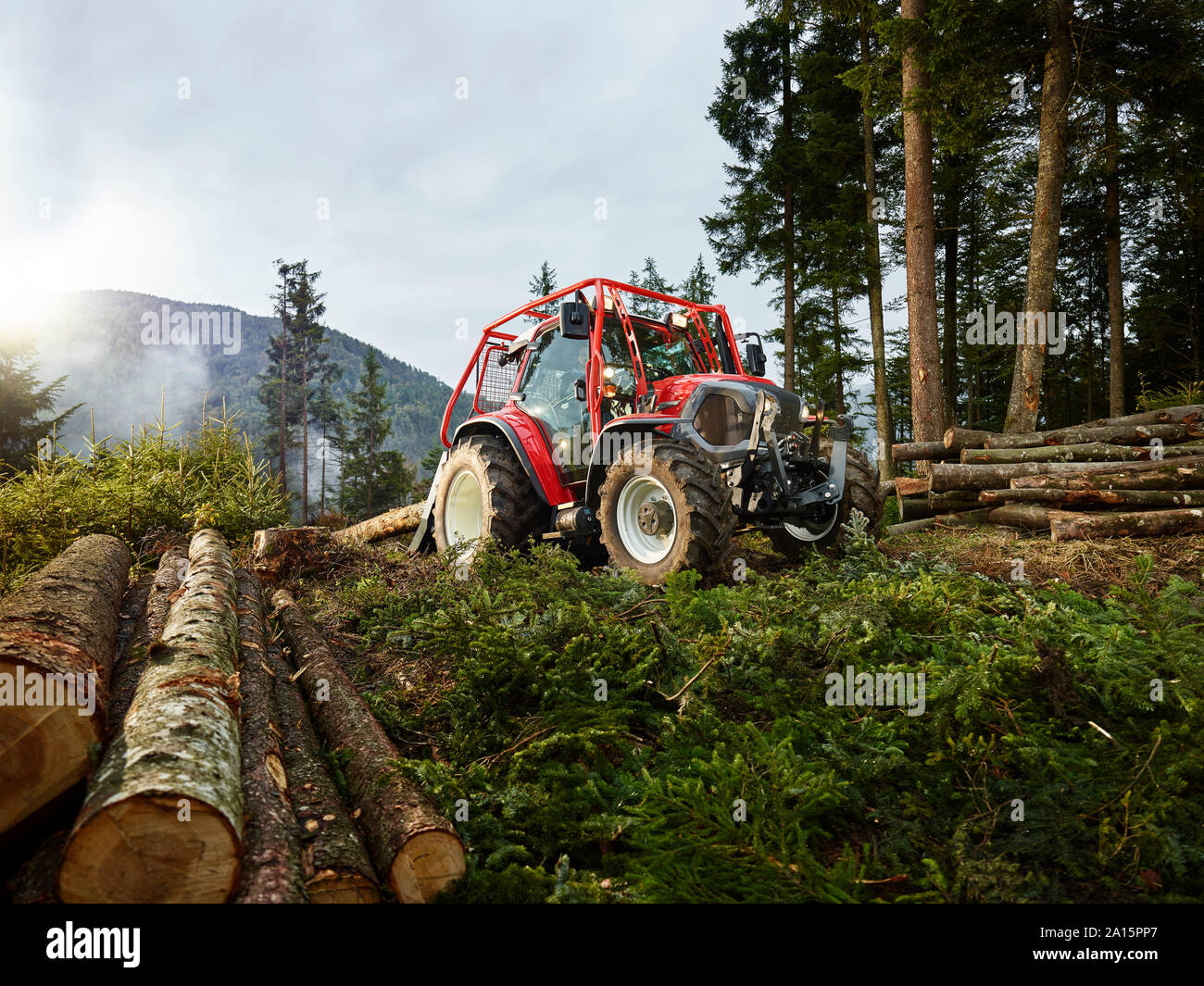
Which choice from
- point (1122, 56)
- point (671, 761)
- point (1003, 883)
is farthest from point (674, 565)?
point (1122, 56)

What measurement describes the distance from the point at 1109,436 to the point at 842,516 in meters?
3.74

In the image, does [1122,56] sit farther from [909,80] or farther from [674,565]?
[674,565]

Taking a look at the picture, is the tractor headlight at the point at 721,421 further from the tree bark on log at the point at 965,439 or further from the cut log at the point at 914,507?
the cut log at the point at 914,507

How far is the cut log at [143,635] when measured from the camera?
265 centimetres

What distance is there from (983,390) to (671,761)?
3116 centimetres

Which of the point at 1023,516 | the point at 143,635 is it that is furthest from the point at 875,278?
the point at 143,635

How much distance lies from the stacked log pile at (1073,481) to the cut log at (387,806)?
6.13 metres

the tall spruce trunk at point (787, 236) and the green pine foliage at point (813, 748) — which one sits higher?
the tall spruce trunk at point (787, 236)

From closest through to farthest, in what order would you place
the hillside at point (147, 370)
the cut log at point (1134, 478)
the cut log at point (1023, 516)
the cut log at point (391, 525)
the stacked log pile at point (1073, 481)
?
the stacked log pile at point (1073, 481) → the cut log at point (1134, 478) → the cut log at point (1023, 516) → the cut log at point (391, 525) → the hillside at point (147, 370)

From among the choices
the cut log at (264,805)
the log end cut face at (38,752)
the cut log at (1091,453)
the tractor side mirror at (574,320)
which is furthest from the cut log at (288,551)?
the cut log at (1091,453)

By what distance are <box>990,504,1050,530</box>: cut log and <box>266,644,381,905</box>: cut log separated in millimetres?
6717

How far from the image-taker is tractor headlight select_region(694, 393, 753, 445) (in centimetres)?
557
